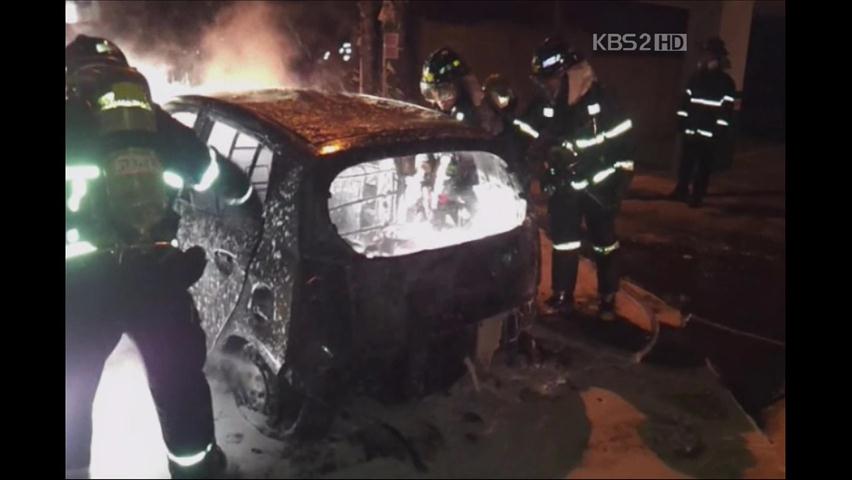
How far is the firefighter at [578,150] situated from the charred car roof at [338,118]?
1.21 metres

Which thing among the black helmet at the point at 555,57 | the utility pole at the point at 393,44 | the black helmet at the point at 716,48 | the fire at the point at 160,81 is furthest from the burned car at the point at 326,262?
the fire at the point at 160,81

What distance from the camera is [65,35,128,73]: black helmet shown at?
2878 millimetres

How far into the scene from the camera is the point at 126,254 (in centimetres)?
281

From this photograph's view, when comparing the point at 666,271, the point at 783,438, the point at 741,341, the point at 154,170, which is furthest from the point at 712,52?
the point at 154,170

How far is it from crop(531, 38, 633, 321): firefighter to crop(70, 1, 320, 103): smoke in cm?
761

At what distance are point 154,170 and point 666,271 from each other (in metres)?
5.15

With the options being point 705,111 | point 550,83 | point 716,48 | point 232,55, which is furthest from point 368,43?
point 232,55

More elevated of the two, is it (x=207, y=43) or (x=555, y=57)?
(x=555, y=57)

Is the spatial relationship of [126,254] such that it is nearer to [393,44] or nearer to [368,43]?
[393,44]

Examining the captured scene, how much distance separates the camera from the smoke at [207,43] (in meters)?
13.0

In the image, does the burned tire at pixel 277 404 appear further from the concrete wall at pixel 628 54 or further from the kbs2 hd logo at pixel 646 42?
the concrete wall at pixel 628 54

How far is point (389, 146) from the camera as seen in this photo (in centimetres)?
353

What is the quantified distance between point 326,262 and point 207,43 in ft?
42.1
